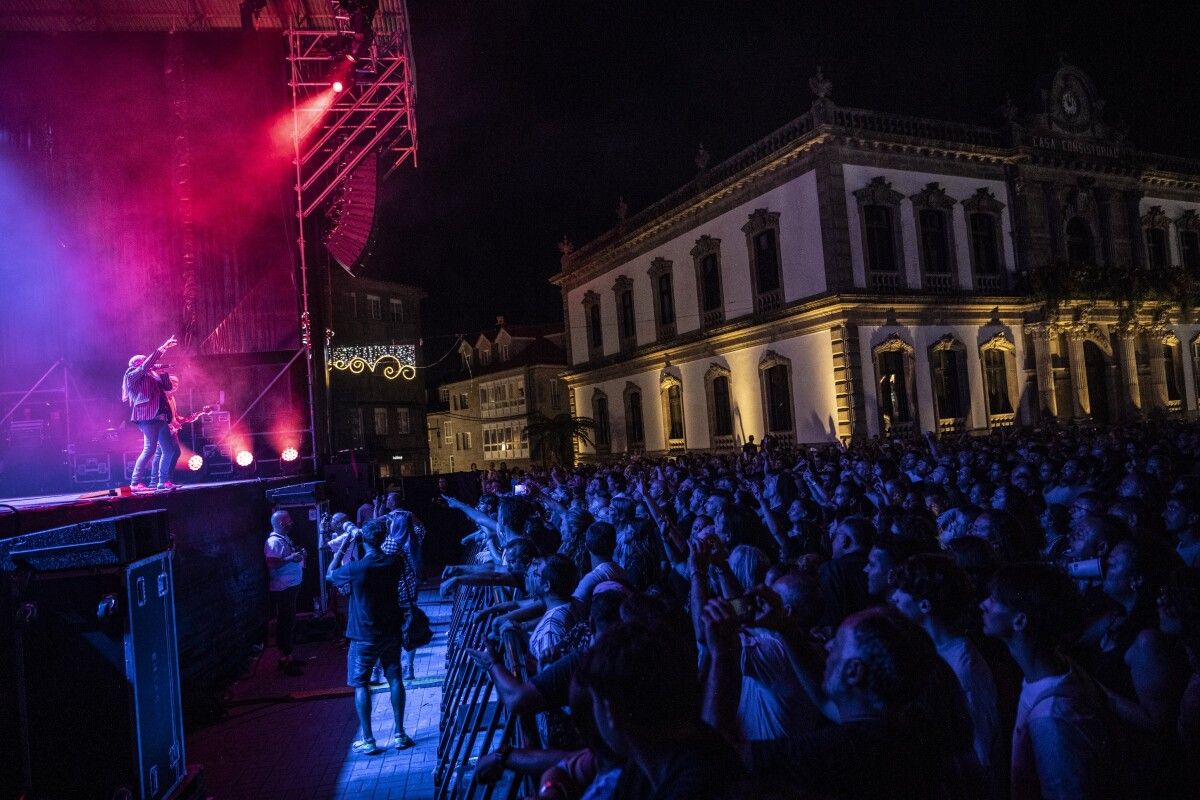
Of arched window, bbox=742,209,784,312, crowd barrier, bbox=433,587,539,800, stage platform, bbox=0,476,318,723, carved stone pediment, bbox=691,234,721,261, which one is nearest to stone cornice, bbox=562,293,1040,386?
arched window, bbox=742,209,784,312

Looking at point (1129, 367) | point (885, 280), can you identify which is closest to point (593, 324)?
point (885, 280)

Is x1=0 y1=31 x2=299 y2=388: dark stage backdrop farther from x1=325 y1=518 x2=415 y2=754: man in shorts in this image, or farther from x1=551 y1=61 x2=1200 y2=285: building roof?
x1=551 y1=61 x2=1200 y2=285: building roof

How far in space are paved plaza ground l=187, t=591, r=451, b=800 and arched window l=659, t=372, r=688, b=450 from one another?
22.3 metres

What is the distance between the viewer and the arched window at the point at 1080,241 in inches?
1129

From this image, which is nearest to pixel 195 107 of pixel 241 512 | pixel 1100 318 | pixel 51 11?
pixel 51 11

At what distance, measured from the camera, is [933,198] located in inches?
1001

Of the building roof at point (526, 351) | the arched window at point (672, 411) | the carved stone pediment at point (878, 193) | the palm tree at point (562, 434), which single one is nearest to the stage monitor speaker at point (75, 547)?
the carved stone pediment at point (878, 193)

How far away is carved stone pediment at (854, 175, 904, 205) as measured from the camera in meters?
24.1

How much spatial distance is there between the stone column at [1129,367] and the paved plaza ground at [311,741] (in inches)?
1125

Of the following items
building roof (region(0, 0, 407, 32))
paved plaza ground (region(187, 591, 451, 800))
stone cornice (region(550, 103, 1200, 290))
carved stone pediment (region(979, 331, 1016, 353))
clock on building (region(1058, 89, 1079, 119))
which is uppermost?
clock on building (region(1058, 89, 1079, 119))

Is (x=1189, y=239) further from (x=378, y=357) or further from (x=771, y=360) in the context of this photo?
(x=378, y=357)

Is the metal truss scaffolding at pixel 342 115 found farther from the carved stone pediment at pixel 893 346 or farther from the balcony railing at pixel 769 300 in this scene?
the carved stone pediment at pixel 893 346

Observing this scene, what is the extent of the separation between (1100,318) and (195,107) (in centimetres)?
2906

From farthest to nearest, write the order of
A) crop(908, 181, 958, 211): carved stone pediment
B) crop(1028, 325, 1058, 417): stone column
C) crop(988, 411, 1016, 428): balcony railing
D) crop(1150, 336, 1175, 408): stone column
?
crop(1150, 336, 1175, 408): stone column
crop(1028, 325, 1058, 417): stone column
crop(988, 411, 1016, 428): balcony railing
crop(908, 181, 958, 211): carved stone pediment
